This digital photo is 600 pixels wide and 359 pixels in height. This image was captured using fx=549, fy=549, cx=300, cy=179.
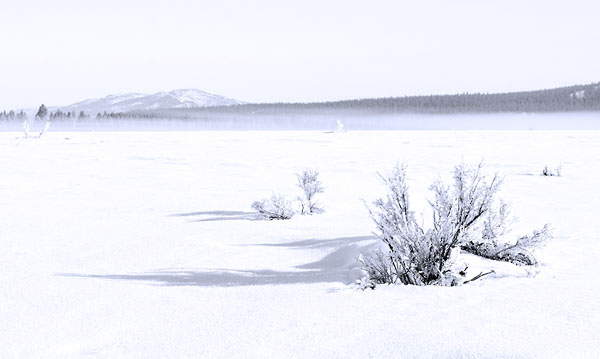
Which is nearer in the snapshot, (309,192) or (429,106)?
(309,192)

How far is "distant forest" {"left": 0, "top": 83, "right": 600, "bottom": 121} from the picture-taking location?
10375 cm

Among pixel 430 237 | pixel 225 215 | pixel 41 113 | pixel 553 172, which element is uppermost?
pixel 41 113

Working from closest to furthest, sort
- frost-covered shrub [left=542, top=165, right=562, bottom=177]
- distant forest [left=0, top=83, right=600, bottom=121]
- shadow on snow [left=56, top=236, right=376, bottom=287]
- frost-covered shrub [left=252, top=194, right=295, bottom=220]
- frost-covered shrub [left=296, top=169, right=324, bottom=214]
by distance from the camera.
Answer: shadow on snow [left=56, top=236, right=376, bottom=287] → frost-covered shrub [left=252, top=194, right=295, bottom=220] → frost-covered shrub [left=296, top=169, right=324, bottom=214] → frost-covered shrub [left=542, top=165, right=562, bottom=177] → distant forest [left=0, top=83, right=600, bottom=121]

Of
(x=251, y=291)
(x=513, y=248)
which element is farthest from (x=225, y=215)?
(x=513, y=248)

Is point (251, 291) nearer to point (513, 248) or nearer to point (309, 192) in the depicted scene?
point (513, 248)

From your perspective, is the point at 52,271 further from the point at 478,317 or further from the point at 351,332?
the point at 478,317

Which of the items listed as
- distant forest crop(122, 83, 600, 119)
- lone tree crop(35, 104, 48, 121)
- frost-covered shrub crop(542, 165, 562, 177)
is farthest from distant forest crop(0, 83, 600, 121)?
frost-covered shrub crop(542, 165, 562, 177)

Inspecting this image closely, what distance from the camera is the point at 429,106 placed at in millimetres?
109500

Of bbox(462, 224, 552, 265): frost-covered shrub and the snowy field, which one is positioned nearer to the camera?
the snowy field

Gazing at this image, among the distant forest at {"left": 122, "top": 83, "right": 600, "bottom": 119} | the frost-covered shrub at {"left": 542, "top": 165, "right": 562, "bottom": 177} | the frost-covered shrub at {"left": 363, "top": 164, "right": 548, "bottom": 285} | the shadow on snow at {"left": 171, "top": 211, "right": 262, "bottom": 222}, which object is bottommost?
the frost-covered shrub at {"left": 542, "top": 165, "right": 562, "bottom": 177}

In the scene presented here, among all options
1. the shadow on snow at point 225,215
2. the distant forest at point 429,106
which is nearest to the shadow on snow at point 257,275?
the shadow on snow at point 225,215

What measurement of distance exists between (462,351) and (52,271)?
3.26 meters

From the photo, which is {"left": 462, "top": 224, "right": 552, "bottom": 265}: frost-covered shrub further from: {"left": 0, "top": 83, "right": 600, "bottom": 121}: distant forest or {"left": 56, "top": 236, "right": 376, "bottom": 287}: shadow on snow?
{"left": 0, "top": 83, "right": 600, "bottom": 121}: distant forest

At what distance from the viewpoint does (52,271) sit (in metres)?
4.31
